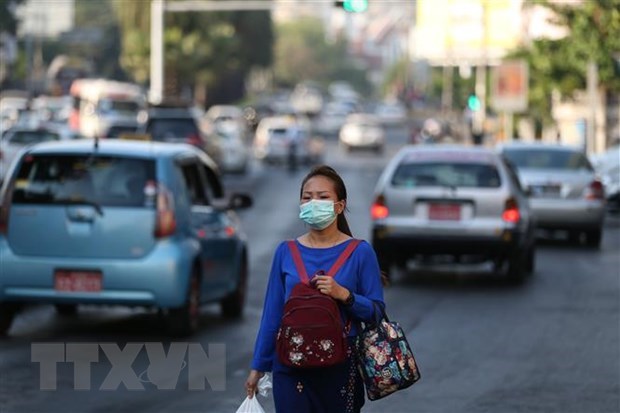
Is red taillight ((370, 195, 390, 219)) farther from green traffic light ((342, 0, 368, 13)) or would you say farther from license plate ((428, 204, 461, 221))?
green traffic light ((342, 0, 368, 13))

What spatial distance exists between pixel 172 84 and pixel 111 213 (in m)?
72.0

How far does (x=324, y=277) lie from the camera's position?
241 inches

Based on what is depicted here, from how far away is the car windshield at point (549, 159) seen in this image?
25.2m

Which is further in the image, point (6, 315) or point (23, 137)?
point (23, 137)

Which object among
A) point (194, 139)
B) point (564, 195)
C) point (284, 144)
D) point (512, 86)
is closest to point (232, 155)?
point (194, 139)

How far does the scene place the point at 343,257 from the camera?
6.35 metres

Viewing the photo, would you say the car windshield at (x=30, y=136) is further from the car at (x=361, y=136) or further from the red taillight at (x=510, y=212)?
the car at (x=361, y=136)

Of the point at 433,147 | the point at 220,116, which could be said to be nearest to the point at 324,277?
the point at 433,147

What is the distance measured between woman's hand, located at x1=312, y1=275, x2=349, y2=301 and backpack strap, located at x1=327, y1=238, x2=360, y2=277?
0.16m

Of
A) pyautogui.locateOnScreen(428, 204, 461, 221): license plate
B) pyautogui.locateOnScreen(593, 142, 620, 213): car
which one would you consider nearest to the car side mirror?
pyautogui.locateOnScreen(428, 204, 461, 221): license plate

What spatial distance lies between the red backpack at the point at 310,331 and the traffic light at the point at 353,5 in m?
34.0

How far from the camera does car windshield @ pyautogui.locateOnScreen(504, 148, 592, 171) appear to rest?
25156 millimetres

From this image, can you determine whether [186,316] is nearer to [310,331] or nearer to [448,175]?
[448,175]

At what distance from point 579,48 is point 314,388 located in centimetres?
3677
